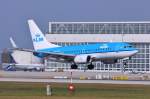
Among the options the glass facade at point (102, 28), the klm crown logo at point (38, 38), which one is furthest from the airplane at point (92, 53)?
the glass facade at point (102, 28)

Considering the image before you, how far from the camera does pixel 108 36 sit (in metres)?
170

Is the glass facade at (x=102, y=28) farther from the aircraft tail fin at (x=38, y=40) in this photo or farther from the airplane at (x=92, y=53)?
the airplane at (x=92, y=53)

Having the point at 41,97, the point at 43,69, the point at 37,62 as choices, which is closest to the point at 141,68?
the point at 43,69

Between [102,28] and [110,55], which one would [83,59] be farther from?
[102,28]

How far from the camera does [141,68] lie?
167 m

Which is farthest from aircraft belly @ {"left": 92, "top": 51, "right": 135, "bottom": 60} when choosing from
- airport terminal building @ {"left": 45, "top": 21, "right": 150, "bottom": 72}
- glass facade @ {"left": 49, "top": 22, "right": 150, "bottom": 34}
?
glass facade @ {"left": 49, "top": 22, "right": 150, "bottom": 34}

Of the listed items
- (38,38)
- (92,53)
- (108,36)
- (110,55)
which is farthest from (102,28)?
(110,55)

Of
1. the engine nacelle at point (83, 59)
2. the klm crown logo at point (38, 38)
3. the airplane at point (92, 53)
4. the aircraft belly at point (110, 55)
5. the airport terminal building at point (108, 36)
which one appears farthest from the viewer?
the airport terminal building at point (108, 36)

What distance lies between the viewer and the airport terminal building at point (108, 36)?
16712cm

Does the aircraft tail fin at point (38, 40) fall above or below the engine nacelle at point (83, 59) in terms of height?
above

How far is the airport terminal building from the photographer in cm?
16712

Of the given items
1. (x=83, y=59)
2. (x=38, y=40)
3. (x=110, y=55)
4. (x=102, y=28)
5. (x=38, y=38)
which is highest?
(x=102, y=28)

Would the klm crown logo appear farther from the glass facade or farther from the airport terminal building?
the glass facade

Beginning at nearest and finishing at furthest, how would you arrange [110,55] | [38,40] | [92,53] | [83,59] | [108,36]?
[110,55] < [83,59] < [92,53] < [38,40] < [108,36]
